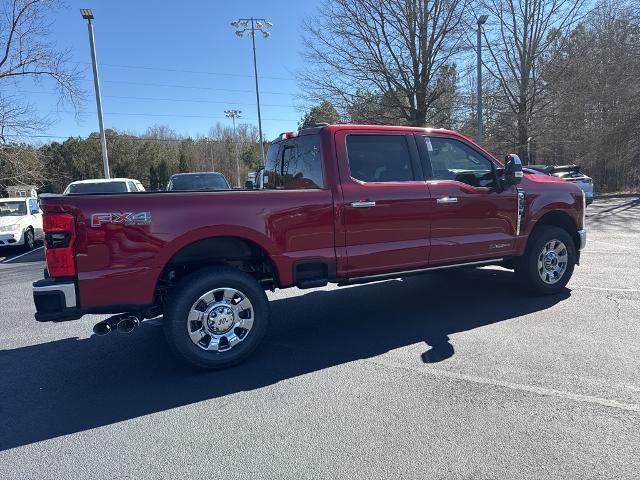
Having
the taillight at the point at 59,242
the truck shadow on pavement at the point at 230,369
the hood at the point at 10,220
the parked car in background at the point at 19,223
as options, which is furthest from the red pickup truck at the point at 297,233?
the hood at the point at 10,220

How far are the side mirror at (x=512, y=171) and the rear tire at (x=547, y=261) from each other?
2.87 ft

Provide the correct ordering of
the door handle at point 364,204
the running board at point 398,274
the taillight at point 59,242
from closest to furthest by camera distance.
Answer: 1. the taillight at point 59,242
2. the door handle at point 364,204
3. the running board at point 398,274

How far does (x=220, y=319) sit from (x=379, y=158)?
2.31 meters

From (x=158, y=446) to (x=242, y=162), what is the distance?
218ft

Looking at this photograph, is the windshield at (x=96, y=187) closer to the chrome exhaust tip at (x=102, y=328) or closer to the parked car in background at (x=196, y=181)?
the parked car in background at (x=196, y=181)

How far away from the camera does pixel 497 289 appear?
6258 mm

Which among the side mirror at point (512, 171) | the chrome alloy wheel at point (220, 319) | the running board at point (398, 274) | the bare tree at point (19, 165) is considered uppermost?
the bare tree at point (19, 165)

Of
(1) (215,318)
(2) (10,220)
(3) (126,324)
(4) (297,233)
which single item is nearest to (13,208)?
(2) (10,220)

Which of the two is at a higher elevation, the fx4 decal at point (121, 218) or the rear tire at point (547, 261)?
the fx4 decal at point (121, 218)

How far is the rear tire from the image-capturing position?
5.62m

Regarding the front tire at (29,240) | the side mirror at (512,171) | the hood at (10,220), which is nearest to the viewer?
the side mirror at (512,171)

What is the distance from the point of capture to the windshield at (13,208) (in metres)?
13.1

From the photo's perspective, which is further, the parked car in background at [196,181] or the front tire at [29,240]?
the parked car in background at [196,181]

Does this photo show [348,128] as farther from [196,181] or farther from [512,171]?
[196,181]
